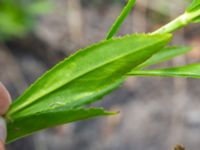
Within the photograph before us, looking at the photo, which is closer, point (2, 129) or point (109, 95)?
point (2, 129)

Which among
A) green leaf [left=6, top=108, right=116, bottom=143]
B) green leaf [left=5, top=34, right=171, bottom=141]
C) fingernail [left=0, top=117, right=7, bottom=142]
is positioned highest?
green leaf [left=5, top=34, right=171, bottom=141]

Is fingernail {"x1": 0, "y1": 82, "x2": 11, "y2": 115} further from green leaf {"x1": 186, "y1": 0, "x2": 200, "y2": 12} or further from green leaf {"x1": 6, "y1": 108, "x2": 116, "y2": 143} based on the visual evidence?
green leaf {"x1": 186, "y1": 0, "x2": 200, "y2": 12}

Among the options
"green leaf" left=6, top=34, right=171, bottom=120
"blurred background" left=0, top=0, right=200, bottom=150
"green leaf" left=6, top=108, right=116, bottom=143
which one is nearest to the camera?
"green leaf" left=6, top=34, right=171, bottom=120

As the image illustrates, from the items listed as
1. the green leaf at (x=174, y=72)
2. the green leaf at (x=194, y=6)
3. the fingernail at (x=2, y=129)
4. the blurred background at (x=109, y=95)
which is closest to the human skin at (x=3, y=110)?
the fingernail at (x=2, y=129)

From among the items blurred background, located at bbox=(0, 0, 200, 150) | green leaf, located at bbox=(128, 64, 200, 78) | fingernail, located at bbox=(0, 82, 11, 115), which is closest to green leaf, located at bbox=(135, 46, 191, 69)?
green leaf, located at bbox=(128, 64, 200, 78)

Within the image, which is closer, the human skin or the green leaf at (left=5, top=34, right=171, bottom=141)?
the green leaf at (left=5, top=34, right=171, bottom=141)

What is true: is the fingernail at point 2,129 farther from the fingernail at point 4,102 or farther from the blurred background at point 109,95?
the blurred background at point 109,95

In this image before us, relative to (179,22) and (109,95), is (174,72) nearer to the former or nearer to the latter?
(179,22)

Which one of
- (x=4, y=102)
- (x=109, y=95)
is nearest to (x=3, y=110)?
(x=4, y=102)
